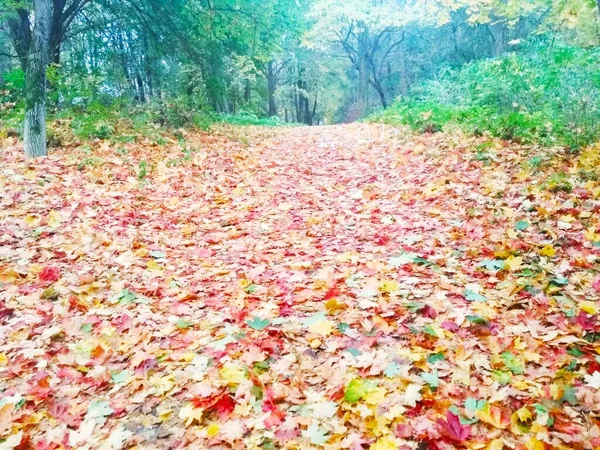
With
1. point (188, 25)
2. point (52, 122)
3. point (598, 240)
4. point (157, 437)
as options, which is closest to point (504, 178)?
point (598, 240)

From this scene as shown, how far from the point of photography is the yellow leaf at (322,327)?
3.03 meters

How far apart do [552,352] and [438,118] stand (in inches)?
326

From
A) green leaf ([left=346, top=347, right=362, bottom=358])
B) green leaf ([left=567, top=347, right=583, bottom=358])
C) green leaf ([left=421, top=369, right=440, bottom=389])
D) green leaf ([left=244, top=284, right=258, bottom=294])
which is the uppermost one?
green leaf ([left=244, top=284, right=258, bottom=294])

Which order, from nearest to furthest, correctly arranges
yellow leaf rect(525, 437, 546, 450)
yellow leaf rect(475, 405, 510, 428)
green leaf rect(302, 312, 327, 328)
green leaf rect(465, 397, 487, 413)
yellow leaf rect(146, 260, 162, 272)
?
yellow leaf rect(525, 437, 546, 450), yellow leaf rect(475, 405, 510, 428), green leaf rect(465, 397, 487, 413), green leaf rect(302, 312, 327, 328), yellow leaf rect(146, 260, 162, 272)

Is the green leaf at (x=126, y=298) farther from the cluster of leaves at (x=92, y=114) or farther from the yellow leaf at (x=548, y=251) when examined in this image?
the cluster of leaves at (x=92, y=114)

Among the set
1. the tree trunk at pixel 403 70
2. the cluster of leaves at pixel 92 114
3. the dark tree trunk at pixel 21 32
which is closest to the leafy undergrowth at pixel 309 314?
the cluster of leaves at pixel 92 114

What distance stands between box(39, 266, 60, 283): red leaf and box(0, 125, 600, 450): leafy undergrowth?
0.02 metres

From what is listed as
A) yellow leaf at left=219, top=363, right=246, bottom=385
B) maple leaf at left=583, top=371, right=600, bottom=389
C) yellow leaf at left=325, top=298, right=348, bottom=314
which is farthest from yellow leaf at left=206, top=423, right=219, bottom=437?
maple leaf at left=583, top=371, right=600, bottom=389

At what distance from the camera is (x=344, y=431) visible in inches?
87.9

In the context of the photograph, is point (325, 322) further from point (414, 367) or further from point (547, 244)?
point (547, 244)

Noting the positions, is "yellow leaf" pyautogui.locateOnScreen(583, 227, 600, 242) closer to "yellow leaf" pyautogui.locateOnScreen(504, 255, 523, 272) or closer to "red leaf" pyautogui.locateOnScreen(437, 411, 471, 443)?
"yellow leaf" pyautogui.locateOnScreen(504, 255, 523, 272)

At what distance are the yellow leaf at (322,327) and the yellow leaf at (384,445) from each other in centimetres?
95

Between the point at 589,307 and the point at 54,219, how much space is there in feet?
17.0

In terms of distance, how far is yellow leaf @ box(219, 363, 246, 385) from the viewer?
8.57ft
